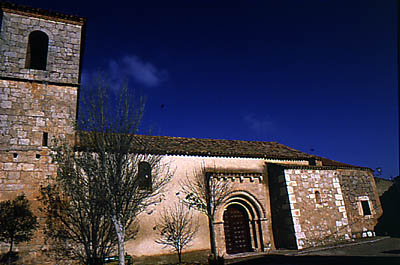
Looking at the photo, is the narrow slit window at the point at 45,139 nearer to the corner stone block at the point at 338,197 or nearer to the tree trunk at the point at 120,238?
the tree trunk at the point at 120,238

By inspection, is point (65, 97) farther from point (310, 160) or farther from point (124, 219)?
point (310, 160)

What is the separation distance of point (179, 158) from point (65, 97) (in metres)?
6.38

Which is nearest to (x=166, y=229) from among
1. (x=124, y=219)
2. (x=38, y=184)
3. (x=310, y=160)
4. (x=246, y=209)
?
(x=124, y=219)

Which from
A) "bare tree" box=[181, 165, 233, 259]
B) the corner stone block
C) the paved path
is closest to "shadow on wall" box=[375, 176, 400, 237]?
the paved path

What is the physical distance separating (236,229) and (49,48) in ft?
44.4

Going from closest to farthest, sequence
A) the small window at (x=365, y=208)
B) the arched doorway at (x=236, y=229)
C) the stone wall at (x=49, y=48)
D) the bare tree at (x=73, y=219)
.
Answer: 1. the bare tree at (x=73, y=219)
2. the stone wall at (x=49, y=48)
3. the arched doorway at (x=236, y=229)
4. the small window at (x=365, y=208)

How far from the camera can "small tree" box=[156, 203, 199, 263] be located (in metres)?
12.7

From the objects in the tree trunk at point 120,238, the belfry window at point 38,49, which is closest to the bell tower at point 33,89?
the belfry window at point 38,49

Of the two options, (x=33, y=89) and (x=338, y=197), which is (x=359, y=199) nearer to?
(x=338, y=197)

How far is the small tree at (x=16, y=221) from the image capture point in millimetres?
9461

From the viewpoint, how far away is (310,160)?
58.3ft

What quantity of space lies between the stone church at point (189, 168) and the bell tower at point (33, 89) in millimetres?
38

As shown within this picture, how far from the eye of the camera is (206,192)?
13.8m

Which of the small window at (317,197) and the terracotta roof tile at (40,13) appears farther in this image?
the small window at (317,197)
